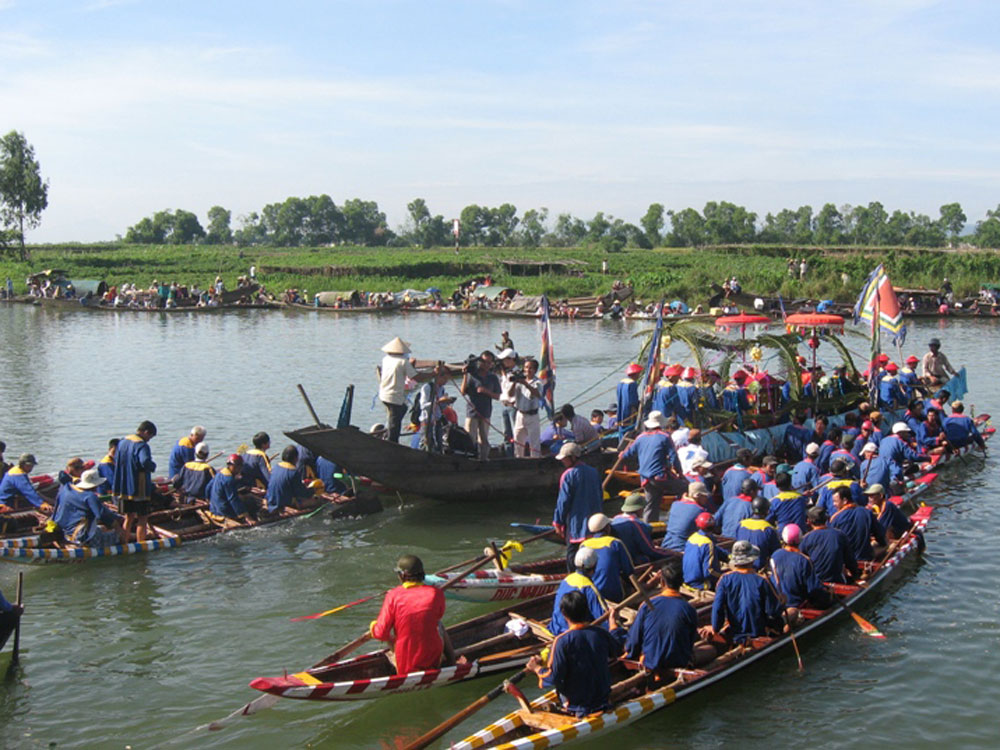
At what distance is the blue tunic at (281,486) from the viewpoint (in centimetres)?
1430

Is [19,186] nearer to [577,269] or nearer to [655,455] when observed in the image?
[577,269]

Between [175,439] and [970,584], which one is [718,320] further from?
[175,439]

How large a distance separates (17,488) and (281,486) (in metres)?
3.58

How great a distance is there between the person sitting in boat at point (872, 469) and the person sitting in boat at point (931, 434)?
4116mm

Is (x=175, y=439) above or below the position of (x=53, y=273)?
below

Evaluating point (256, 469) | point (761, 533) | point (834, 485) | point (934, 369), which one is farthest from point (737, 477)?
point (934, 369)

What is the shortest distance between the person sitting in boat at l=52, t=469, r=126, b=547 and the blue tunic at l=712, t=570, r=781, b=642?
314 inches

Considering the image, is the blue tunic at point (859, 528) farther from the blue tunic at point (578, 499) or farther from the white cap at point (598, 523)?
the white cap at point (598, 523)

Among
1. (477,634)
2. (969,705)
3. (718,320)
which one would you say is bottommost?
(969,705)

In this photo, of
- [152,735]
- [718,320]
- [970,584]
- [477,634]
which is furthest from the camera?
[718,320]

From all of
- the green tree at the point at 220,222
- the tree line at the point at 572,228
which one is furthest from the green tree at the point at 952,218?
the green tree at the point at 220,222

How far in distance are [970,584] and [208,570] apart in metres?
10.1

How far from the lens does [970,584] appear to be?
12875 mm

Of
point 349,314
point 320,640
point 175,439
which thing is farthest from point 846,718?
point 349,314
